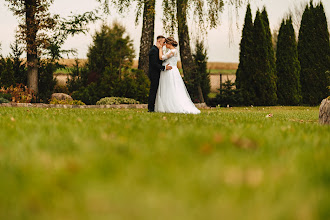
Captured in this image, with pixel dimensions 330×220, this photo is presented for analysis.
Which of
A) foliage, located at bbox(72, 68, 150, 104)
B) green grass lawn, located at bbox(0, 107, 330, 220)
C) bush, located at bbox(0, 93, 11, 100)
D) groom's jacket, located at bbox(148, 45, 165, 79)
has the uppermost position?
groom's jacket, located at bbox(148, 45, 165, 79)

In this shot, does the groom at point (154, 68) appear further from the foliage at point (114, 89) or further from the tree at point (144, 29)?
the tree at point (144, 29)

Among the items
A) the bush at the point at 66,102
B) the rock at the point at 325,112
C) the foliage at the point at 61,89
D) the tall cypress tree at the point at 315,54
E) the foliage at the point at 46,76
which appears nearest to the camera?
the rock at the point at 325,112

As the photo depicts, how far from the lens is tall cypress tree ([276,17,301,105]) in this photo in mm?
20531

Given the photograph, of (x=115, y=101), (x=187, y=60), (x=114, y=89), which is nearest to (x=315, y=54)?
(x=187, y=60)

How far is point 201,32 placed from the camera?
1403cm

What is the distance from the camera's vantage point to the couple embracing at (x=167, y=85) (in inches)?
391

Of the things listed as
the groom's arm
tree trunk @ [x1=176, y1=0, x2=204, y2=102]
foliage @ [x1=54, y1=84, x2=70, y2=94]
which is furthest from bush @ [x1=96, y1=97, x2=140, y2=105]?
the groom's arm

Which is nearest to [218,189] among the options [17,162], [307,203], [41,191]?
[307,203]

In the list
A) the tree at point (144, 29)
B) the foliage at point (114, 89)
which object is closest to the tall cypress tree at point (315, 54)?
the tree at point (144, 29)

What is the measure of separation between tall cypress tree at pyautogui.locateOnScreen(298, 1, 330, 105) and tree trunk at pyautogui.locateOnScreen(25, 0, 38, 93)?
49.8 ft

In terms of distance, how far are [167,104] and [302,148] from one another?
7401 mm

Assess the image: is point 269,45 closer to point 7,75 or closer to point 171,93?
point 171,93

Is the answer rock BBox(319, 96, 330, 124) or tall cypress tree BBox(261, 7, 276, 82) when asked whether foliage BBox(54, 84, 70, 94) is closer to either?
tall cypress tree BBox(261, 7, 276, 82)

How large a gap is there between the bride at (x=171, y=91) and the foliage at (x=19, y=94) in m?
6.75
